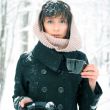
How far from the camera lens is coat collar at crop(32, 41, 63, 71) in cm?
326

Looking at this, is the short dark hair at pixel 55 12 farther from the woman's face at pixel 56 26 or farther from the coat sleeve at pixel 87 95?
the coat sleeve at pixel 87 95

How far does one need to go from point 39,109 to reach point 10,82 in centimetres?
1216

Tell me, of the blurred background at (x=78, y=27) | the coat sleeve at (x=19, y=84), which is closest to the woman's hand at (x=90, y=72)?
the coat sleeve at (x=19, y=84)

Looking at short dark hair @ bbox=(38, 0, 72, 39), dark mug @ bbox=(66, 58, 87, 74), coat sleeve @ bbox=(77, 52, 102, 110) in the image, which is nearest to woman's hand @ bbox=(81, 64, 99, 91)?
dark mug @ bbox=(66, 58, 87, 74)

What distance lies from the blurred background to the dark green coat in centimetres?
647

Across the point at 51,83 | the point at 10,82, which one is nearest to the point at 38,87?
the point at 51,83

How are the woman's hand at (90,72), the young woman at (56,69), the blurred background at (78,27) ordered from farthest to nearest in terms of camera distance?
the blurred background at (78,27), the young woman at (56,69), the woman's hand at (90,72)

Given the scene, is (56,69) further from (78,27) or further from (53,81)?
(78,27)

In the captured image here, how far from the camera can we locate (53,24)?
3.29m

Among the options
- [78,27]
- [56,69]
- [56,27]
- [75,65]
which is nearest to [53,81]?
[56,69]

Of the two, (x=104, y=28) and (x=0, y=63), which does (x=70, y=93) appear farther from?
(x=104, y=28)

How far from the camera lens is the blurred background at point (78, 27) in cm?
1343

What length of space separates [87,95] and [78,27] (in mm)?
16442

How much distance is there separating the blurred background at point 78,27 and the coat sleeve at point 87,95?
6507 millimetres
